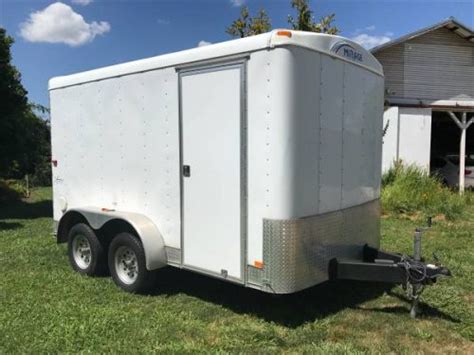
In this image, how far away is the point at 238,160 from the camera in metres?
4.66

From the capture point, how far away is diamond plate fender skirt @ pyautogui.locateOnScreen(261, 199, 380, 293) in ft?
14.5

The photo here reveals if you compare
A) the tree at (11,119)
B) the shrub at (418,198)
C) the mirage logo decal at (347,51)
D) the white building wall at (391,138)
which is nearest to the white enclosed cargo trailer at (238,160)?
the mirage logo decal at (347,51)

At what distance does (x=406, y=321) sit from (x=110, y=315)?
9.79 ft

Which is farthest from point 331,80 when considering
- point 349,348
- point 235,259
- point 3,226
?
point 3,226

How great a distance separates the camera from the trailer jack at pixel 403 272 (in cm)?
469

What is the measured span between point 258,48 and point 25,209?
12.0m

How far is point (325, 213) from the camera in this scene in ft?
16.0

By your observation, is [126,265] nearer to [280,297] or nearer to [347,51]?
[280,297]

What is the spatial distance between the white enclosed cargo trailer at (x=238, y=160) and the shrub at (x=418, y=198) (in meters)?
6.21

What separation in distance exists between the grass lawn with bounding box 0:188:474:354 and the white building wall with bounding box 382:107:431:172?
9666 millimetres

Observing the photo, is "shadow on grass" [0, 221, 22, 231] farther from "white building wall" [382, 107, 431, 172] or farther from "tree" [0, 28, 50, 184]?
"white building wall" [382, 107, 431, 172]

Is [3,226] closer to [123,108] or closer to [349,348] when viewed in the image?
[123,108]

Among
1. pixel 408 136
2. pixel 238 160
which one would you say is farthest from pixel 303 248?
pixel 408 136

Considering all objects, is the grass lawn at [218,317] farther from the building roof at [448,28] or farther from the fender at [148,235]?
the building roof at [448,28]
